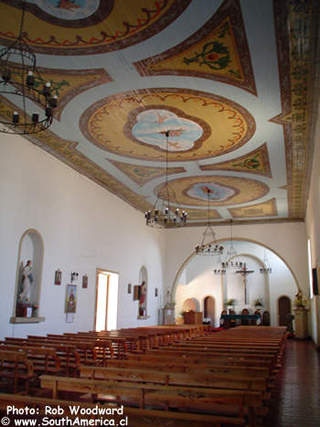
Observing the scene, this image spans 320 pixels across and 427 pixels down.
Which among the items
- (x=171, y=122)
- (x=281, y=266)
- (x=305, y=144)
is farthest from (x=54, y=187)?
(x=281, y=266)

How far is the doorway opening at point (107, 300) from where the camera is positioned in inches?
609

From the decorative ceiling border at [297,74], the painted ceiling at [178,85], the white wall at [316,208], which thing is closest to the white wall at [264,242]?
the white wall at [316,208]

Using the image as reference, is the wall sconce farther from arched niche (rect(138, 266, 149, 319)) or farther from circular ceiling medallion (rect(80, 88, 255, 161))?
arched niche (rect(138, 266, 149, 319))

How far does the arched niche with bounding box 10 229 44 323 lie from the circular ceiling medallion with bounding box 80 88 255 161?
129 inches

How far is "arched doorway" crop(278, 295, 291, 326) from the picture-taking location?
79.5ft

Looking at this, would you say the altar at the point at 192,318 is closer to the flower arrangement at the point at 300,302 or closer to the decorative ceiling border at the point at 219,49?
the flower arrangement at the point at 300,302

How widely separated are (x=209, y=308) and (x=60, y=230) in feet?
57.2

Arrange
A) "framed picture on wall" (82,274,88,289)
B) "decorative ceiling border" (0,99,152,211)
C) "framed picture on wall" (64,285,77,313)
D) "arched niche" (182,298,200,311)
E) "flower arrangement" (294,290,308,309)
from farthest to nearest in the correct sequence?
"arched niche" (182,298,200,311)
"flower arrangement" (294,290,308,309)
"framed picture on wall" (82,274,88,289)
"framed picture on wall" (64,285,77,313)
"decorative ceiling border" (0,99,152,211)

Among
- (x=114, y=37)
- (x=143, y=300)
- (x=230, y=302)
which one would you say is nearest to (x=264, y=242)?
(x=143, y=300)

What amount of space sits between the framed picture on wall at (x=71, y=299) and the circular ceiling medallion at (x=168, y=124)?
14.5ft

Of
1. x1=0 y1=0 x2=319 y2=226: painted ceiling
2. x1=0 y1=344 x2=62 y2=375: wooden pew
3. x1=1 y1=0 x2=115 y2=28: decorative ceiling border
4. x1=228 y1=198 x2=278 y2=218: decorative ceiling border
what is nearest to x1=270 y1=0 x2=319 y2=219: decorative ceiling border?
x1=0 y1=0 x2=319 y2=226: painted ceiling

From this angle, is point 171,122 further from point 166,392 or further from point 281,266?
point 281,266

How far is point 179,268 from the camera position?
70.1 ft

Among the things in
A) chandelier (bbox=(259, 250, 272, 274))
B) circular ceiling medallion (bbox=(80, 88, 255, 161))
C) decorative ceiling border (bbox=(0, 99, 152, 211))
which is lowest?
chandelier (bbox=(259, 250, 272, 274))
